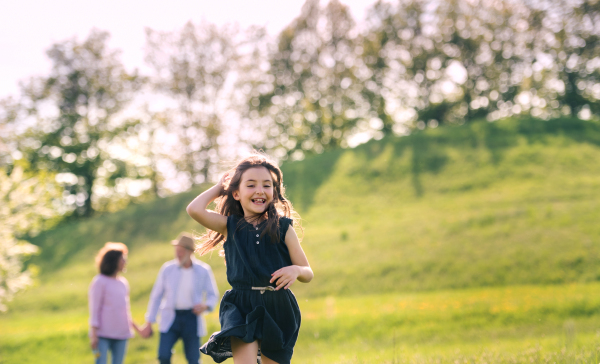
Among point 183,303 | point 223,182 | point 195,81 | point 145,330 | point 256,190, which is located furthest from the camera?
point 195,81

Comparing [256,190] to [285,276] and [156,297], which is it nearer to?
[285,276]

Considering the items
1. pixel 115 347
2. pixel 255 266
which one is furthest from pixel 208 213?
pixel 115 347

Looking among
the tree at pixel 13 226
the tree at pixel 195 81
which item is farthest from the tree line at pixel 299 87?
the tree at pixel 13 226

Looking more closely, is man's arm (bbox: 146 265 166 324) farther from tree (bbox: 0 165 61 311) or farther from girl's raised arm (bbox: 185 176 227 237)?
tree (bbox: 0 165 61 311)

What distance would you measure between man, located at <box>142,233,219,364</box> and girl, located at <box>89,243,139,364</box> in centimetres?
45

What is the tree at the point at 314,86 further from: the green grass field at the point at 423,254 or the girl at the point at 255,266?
the girl at the point at 255,266

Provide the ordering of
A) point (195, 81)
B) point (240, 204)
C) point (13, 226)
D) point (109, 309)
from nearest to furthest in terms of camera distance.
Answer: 1. point (240, 204)
2. point (109, 309)
3. point (13, 226)
4. point (195, 81)

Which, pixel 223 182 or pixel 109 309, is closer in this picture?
pixel 223 182

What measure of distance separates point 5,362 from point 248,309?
13684mm

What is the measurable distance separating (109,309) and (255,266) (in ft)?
12.9

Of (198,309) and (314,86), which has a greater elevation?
(314,86)

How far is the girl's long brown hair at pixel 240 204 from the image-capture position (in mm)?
4021

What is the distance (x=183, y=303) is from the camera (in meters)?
7.09

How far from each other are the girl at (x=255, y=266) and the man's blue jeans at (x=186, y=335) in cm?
336
